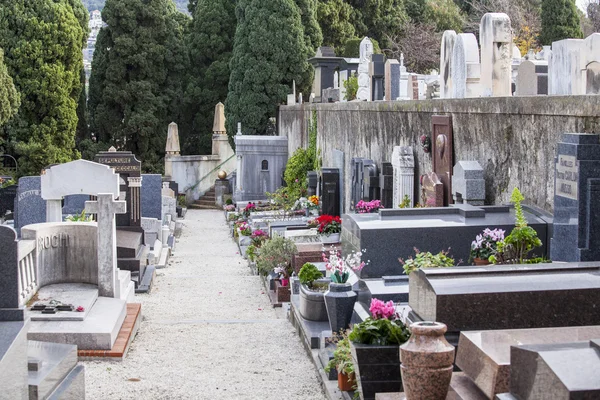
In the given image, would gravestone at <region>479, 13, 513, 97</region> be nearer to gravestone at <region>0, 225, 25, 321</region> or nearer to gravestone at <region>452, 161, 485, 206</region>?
gravestone at <region>452, 161, 485, 206</region>

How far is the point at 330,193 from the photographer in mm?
16969

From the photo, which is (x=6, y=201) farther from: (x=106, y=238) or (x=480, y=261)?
(x=480, y=261)

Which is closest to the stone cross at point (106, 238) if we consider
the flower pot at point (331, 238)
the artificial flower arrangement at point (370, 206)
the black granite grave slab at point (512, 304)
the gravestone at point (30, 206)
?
the flower pot at point (331, 238)

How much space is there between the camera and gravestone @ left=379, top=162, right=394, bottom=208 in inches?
496

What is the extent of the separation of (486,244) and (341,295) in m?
1.32

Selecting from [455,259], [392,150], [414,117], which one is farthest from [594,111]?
[392,150]

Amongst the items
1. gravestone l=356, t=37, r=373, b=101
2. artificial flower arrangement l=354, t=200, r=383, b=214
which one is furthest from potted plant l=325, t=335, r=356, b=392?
gravestone l=356, t=37, r=373, b=101

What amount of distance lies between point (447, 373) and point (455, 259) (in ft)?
11.4

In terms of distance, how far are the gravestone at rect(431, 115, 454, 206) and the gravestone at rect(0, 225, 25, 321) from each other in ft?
17.4

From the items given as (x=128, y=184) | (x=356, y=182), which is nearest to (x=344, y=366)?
(x=356, y=182)

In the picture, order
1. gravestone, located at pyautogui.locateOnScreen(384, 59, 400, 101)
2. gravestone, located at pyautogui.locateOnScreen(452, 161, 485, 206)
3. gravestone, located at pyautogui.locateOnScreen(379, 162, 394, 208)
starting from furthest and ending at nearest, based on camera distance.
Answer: gravestone, located at pyautogui.locateOnScreen(384, 59, 400, 101) → gravestone, located at pyautogui.locateOnScreen(379, 162, 394, 208) → gravestone, located at pyautogui.locateOnScreen(452, 161, 485, 206)

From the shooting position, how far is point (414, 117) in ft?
39.1

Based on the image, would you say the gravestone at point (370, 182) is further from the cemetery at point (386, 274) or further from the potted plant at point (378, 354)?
the potted plant at point (378, 354)

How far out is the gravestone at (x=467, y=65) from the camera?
9977 mm
